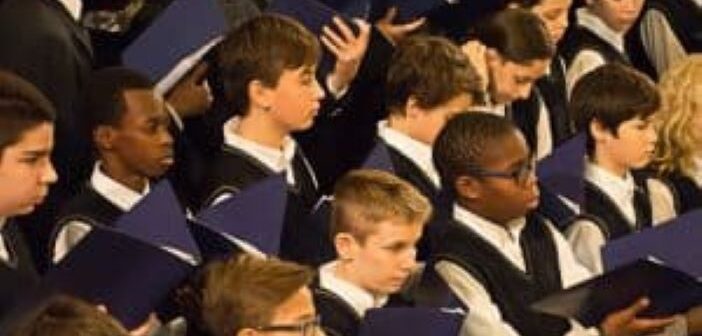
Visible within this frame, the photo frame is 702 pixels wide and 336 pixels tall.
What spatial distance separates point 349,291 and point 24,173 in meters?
0.59

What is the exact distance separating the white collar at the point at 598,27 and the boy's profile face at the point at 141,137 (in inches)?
61.2

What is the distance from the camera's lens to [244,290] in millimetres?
2342

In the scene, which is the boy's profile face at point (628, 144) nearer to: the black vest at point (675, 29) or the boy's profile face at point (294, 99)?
the boy's profile face at point (294, 99)

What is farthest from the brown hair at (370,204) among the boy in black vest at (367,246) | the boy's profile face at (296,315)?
the boy's profile face at (296,315)

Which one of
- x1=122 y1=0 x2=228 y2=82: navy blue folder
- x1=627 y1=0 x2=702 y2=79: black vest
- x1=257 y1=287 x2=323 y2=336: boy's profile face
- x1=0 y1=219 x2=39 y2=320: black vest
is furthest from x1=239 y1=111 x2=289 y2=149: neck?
x1=627 y1=0 x2=702 y2=79: black vest

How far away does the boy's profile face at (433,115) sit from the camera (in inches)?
132

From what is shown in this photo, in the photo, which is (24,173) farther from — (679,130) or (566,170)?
(679,130)

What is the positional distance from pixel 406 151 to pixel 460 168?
31 cm

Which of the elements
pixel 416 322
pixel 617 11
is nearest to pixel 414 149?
pixel 416 322

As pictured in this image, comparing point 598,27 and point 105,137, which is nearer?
point 105,137

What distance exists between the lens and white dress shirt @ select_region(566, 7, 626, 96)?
4.16 metres

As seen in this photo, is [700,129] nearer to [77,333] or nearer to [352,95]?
[352,95]

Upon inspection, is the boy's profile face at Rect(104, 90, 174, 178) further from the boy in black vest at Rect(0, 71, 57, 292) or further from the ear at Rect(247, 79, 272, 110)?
the boy in black vest at Rect(0, 71, 57, 292)

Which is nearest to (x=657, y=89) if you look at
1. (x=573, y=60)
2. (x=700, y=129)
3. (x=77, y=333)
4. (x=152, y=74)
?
(x=700, y=129)
